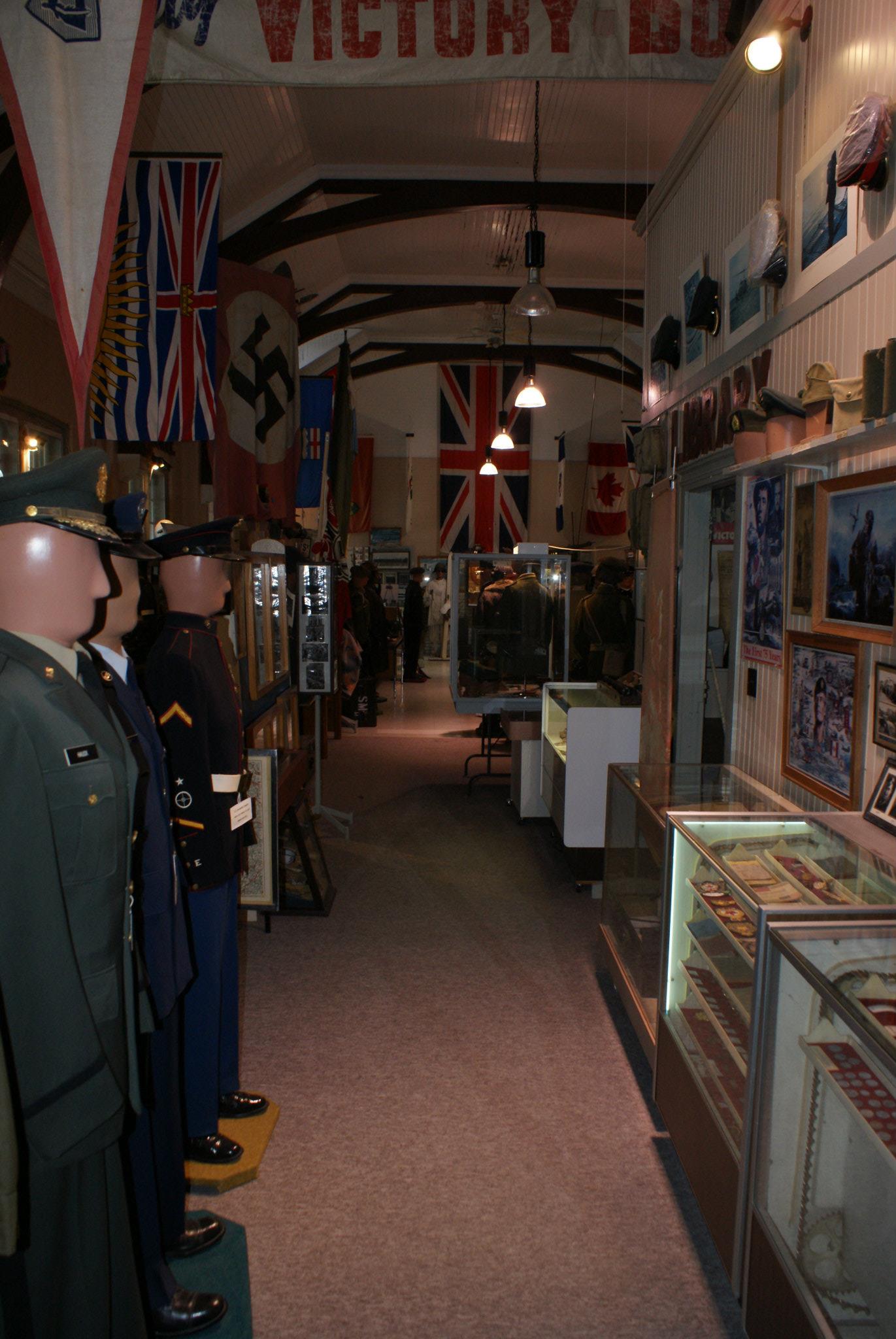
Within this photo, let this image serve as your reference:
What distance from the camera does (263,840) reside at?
4.21 meters

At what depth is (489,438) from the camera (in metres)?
17.4

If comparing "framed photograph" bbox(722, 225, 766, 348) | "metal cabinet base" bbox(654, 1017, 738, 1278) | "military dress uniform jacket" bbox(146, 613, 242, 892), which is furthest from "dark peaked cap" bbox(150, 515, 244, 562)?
"framed photograph" bbox(722, 225, 766, 348)

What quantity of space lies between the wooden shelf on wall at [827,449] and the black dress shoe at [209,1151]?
2673 millimetres

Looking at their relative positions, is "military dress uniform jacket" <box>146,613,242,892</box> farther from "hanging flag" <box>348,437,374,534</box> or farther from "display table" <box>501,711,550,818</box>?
"hanging flag" <box>348,437,374,534</box>

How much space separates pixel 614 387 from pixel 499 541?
11.0ft

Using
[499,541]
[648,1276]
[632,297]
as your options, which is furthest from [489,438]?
[648,1276]

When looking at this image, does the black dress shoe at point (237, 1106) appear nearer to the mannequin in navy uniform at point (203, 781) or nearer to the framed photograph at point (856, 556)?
the mannequin in navy uniform at point (203, 781)

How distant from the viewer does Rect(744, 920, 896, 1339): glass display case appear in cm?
166

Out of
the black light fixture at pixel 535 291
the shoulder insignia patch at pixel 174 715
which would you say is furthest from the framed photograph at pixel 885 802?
the black light fixture at pixel 535 291

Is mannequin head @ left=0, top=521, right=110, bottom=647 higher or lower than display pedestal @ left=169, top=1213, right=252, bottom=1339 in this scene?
higher

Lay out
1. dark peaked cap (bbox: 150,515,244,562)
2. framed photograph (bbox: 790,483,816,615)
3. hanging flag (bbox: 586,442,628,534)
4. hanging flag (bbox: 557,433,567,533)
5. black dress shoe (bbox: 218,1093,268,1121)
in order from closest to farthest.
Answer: dark peaked cap (bbox: 150,515,244,562), black dress shoe (bbox: 218,1093,268,1121), framed photograph (bbox: 790,483,816,615), hanging flag (bbox: 586,442,628,534), hanging flag (bbox: 557,433,567,533)

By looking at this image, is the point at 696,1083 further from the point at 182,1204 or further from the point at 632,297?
the point at 632,297

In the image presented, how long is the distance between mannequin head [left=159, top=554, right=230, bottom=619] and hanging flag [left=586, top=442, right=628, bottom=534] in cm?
1370

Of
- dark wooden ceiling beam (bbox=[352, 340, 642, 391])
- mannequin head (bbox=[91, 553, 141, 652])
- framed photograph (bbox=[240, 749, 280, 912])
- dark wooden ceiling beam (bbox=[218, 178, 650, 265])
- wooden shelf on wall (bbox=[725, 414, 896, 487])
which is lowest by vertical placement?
framed photograph (bbox=[240, 749, 280, 912])
